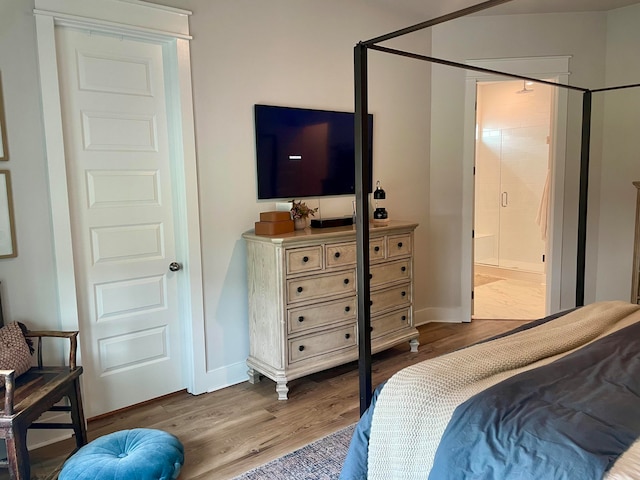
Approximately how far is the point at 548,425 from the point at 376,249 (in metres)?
2.19

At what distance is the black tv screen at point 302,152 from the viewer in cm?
330

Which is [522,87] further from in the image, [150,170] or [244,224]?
[150,170]

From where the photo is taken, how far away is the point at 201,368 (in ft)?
10.3

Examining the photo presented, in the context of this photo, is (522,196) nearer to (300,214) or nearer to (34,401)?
(300,214)

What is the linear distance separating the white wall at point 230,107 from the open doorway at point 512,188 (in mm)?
2800

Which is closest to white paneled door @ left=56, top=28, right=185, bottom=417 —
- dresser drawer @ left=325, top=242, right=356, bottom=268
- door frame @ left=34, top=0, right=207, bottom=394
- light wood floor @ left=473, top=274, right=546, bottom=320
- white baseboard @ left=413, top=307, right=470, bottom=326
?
door frame @ left=34, top=0, right=207, bottom=394

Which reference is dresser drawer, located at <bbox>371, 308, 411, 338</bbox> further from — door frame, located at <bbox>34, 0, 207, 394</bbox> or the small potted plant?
door frame, located at <bbox>34, 0, 207, 394</bbox>

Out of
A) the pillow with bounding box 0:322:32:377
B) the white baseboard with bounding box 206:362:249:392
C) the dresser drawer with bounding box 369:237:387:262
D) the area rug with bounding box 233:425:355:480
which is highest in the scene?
the dresser drawer with bounding box 369:237:387:262

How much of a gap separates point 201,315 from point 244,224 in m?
0.67

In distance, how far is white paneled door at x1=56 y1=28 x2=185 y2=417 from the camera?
8.73 feet

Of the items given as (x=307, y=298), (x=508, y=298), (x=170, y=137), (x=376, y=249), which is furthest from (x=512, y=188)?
(x=170, y=137)

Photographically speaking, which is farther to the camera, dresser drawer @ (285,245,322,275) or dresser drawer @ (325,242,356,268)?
dresser drawer @ (325,242,356,268)

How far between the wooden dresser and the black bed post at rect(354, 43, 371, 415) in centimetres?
87

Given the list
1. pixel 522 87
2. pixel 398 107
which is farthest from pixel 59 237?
pixel 522 87
